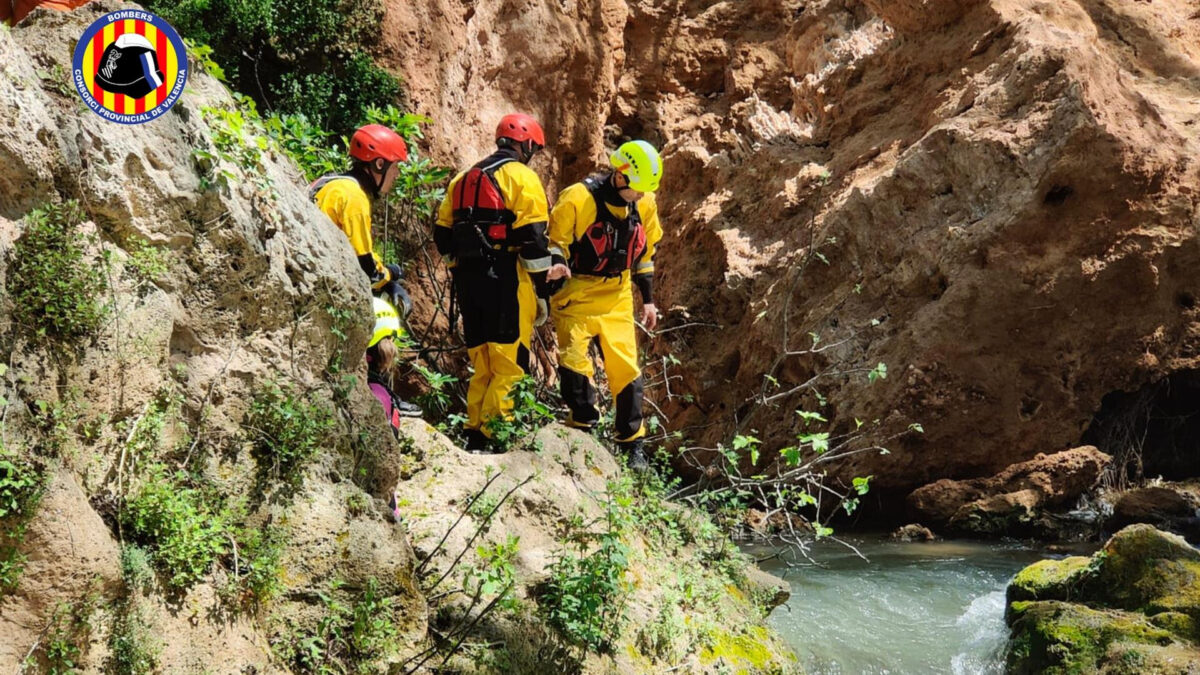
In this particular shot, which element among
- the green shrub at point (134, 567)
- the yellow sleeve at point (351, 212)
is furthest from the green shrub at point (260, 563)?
the yellow sleeve at point (351, 212)

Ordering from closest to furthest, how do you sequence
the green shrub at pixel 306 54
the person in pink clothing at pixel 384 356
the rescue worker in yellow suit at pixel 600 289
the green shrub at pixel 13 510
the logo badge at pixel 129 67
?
the green shrub at pixel 13 510
the logo badge at pixel 129 67
the person in pink clothing at pixel 384 356
the rescue worker in yellow suit at pixel 600 289
the green shrub at pixel 306 54

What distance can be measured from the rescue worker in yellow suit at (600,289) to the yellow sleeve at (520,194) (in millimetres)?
385

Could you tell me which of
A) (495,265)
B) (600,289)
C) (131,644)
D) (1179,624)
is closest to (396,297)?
(495,265)

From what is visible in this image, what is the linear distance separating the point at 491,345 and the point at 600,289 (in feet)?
2.76

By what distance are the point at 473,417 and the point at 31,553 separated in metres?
3.21

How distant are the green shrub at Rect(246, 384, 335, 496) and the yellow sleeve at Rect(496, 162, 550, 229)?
232 cm

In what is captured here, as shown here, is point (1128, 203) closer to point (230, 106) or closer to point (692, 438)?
point (692, 438)

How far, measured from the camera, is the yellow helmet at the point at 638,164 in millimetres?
5949

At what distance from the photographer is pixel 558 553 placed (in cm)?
459

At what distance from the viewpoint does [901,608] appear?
7.00m

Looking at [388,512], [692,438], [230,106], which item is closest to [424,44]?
[692,438]

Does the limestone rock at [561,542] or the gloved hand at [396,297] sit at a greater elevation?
the gloved hand at [396,297]

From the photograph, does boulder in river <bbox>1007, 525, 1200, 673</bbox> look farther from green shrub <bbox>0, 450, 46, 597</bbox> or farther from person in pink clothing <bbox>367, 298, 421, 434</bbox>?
green shrub <bbox>0, 450, 46, 597</bbox>

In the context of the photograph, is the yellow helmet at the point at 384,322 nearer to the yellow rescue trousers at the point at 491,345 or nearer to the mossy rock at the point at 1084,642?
the yellow rescue trousers at the point at 491,345
